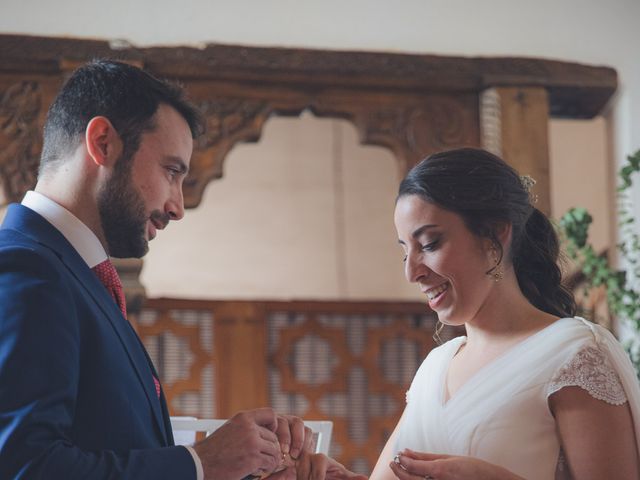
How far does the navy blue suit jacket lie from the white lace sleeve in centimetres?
93

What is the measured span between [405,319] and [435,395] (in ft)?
10.9

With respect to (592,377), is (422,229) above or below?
above

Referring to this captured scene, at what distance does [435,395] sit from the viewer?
2898 mm

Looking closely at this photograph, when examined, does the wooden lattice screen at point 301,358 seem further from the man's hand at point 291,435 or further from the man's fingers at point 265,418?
the man's fingers at point 265,418

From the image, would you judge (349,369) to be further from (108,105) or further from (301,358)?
(108,105)

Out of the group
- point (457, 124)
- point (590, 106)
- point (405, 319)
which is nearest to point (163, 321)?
point (405, 319)

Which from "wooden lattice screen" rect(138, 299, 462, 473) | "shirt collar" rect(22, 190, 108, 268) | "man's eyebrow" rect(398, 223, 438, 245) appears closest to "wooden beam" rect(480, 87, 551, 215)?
"wooden lattice screen" rect(138, 299, 462, 473)

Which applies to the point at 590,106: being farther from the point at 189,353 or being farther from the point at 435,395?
the point at 435,395

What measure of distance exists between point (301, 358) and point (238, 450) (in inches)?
157

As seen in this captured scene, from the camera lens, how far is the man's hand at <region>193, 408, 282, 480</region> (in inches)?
83.5

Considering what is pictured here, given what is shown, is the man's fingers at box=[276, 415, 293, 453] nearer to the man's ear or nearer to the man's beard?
the man's beard

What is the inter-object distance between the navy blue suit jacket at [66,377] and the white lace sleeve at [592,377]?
93 centimetres

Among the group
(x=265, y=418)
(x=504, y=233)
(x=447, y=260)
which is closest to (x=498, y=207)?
(x=504, y=233)

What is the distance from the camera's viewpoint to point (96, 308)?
86.0 inches
